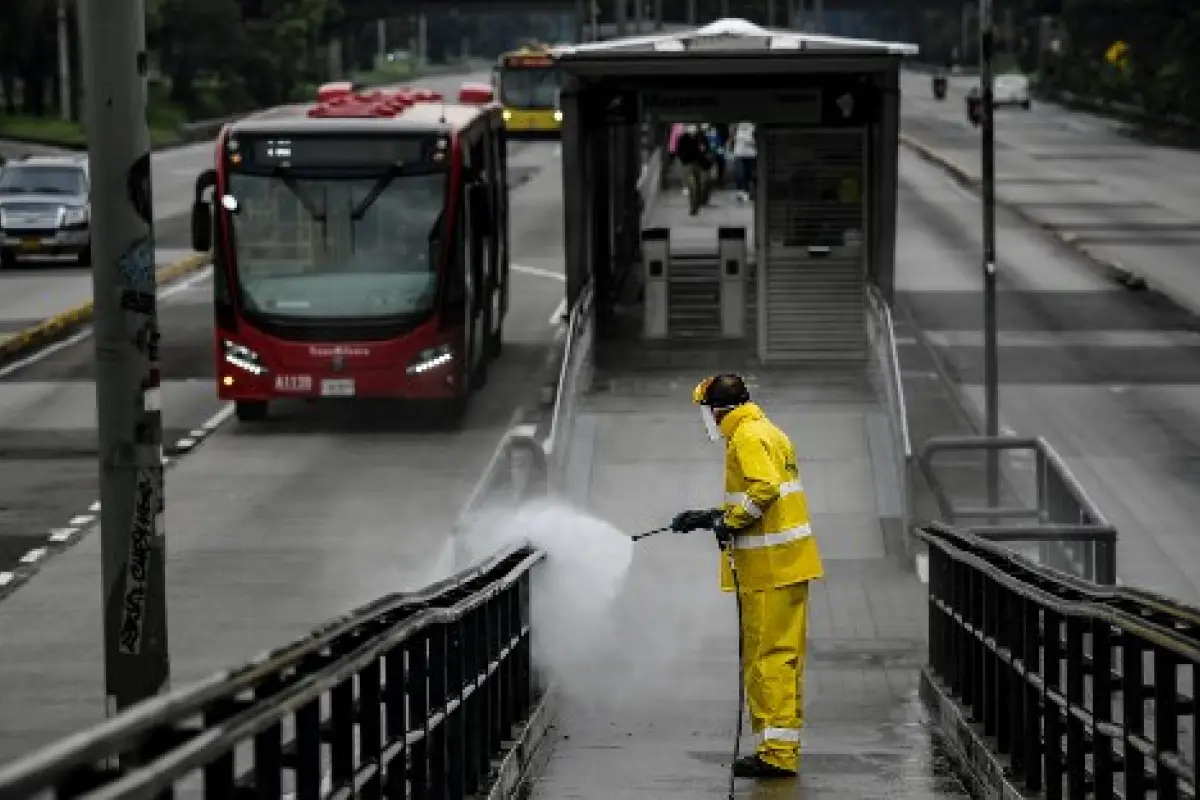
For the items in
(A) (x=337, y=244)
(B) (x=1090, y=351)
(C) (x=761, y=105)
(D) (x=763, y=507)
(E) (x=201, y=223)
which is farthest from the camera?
(B) (x=1090, y=351)

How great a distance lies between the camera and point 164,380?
123 ft

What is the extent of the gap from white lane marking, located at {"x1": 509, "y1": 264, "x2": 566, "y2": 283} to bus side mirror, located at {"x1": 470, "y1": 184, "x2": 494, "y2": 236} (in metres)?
17.3

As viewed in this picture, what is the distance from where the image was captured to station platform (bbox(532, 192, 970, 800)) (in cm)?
1488

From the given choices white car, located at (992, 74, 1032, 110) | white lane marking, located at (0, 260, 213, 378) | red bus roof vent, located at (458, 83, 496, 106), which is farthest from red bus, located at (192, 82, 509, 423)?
white car, located at (992, 74, 1032, 110)

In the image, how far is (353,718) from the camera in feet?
30.5

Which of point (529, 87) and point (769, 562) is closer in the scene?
point (769, 562)

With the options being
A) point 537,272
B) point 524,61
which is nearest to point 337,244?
point 537,272

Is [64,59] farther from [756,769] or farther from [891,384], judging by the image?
[756,769]

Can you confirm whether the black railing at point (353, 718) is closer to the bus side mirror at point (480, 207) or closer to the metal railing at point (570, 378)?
the metal railing at point (570, 378)

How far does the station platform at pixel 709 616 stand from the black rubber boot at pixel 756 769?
6 cm

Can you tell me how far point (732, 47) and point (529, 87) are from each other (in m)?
68.6

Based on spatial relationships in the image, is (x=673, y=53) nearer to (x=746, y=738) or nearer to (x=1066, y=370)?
(x=1066, y=370)

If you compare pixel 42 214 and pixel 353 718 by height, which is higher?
pixel 353 718

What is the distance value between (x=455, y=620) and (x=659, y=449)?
1725 centimetres
